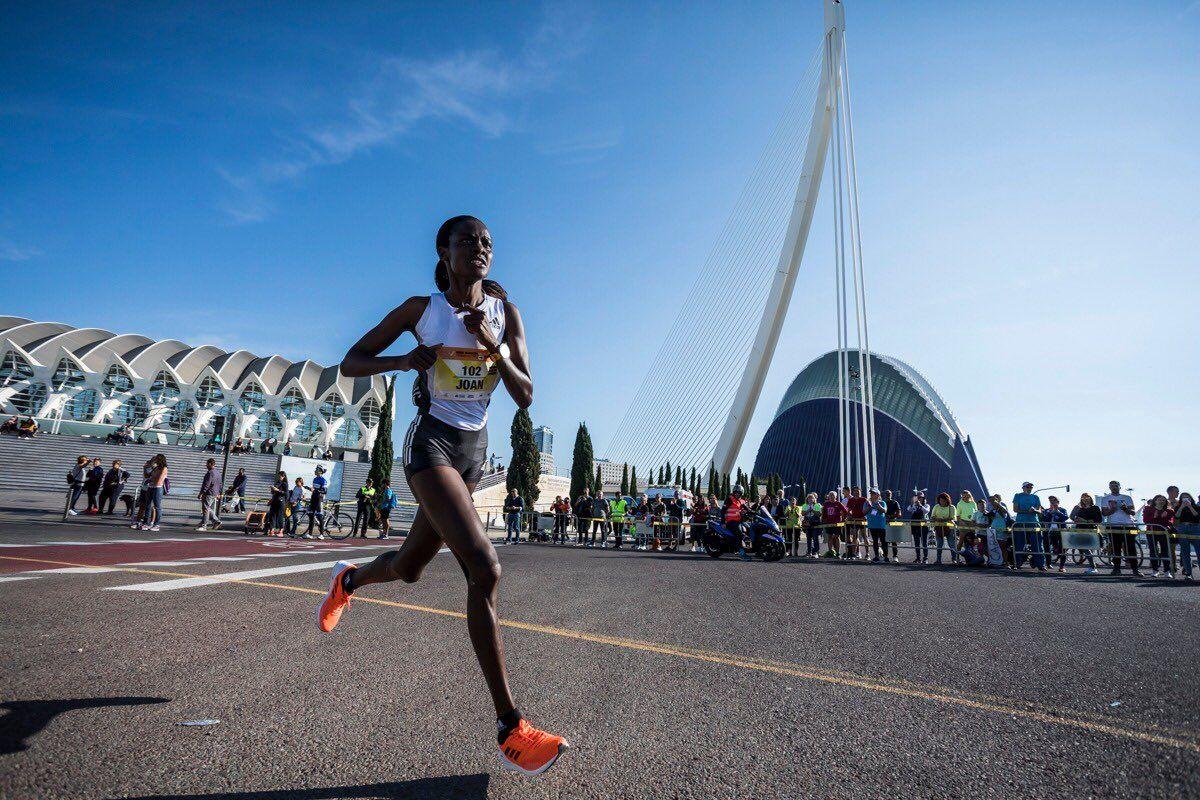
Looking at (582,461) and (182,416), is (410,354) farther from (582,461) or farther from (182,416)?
(182,416)

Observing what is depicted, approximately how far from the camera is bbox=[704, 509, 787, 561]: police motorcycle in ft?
45.3

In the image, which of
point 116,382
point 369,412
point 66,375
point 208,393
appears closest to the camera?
point 66,375

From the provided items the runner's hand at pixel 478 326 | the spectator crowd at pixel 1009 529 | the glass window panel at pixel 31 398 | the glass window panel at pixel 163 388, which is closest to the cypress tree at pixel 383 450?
the spectator crowd at pixel 1009 529

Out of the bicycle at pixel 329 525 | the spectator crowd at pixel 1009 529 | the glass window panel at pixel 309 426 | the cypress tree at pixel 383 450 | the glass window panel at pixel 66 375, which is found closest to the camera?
the spectator crowd at pixel 1009 529

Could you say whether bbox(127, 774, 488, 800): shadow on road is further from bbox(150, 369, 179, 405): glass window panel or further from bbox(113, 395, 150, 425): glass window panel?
bbox(150, 369, 179, 405): glass window panel

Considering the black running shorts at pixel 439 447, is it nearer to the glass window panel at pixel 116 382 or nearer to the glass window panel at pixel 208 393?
the glass window panel at pixel 116 382

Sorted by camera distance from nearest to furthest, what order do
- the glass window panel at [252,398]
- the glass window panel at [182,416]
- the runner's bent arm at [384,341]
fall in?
the runner's bent arm at [384,341] < the glass window panel at [182,416] < the glass window panel at [252,398]

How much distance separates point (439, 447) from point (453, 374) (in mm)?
334

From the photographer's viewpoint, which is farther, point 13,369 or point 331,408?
point 331,408

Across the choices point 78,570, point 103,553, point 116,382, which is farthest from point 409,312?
point 116,382

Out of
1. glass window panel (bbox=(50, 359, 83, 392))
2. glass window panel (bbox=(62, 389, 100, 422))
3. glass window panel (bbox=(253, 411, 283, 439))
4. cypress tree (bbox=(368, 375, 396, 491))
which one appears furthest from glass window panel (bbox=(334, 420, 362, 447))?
cypress tree (bbox=(368, 375, 396, 491))

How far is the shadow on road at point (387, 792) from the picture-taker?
1684mm

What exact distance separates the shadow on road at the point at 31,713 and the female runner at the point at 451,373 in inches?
41.0

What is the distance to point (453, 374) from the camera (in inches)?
105
